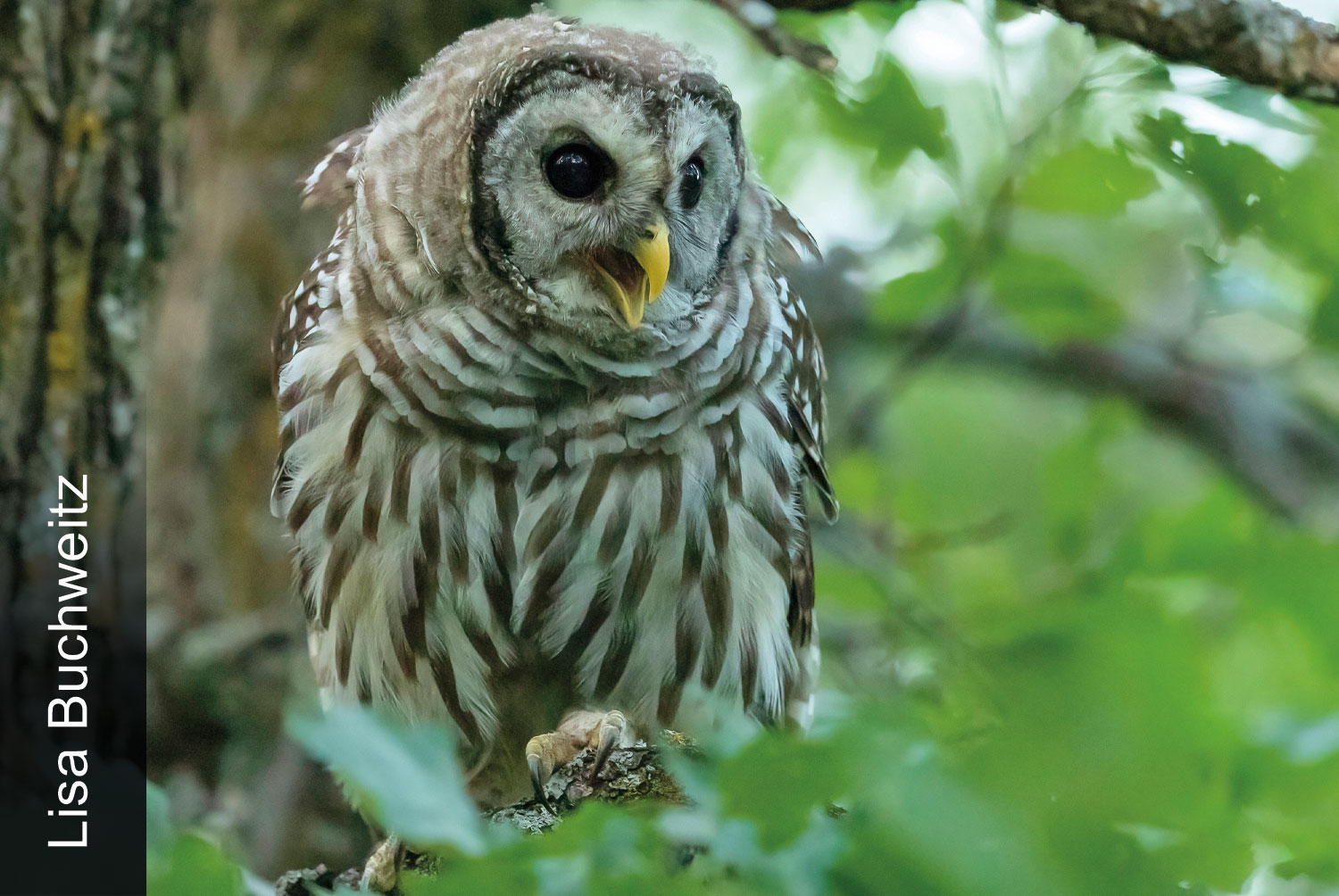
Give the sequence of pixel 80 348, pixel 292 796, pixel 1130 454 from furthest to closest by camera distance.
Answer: pixel 1130 454 < pixel 292 796 < pixel 80 348

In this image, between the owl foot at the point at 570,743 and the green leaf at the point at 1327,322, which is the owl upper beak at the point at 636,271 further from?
the green leaf at the point at 1327,322

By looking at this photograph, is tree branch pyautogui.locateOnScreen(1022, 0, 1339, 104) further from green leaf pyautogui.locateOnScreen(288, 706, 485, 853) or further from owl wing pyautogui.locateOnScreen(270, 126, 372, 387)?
green leaf pyautogui.locateOnScreen(288, 706, 485, 853)

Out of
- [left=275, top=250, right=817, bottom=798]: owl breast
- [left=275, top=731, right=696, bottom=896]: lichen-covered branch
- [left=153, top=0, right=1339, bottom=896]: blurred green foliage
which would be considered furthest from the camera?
[left=275, top=250, right=817, bottom=798]: owl breast

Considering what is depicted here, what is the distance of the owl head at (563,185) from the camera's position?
196 cm

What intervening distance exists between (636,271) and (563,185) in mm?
176

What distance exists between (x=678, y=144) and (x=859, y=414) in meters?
1.35

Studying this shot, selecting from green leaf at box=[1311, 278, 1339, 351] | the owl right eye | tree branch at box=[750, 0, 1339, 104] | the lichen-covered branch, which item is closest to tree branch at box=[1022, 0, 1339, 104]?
tree branch at box=[750, 0, 1339, 104]

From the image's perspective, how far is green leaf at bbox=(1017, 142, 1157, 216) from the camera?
6.74ft

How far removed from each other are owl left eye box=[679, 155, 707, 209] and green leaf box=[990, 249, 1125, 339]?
711 millimetres

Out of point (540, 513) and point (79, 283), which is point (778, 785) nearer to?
point (540, 513)

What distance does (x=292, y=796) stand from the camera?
303 centimetres

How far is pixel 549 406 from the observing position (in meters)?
2.16

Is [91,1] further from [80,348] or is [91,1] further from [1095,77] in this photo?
[1095,77]

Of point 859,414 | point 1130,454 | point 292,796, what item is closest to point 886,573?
point 859,414
